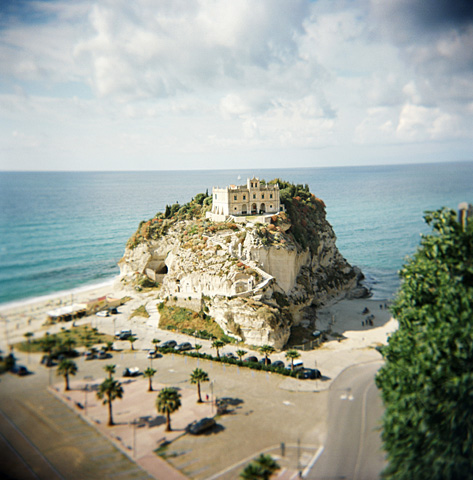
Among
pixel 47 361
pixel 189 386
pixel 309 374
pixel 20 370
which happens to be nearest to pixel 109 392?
pixel 47 361

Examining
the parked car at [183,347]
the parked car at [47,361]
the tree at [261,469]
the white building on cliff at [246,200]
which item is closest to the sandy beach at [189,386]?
the parked car at [47,361]

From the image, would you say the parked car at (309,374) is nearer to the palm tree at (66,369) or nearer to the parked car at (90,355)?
the parked car at (90,355)

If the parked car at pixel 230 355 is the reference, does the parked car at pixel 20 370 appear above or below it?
above

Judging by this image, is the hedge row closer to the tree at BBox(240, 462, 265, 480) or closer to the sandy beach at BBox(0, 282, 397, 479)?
the sandy beach at BBox(0, 282, 397, 479)

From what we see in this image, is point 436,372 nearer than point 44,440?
No

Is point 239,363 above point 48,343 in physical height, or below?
below

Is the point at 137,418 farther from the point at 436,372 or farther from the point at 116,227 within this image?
the point at 116,227

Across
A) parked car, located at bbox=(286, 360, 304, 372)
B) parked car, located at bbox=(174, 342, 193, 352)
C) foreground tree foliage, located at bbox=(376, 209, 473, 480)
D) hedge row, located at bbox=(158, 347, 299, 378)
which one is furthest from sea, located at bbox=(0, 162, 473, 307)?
parked car, located at bbox=(286, 360, 304, 372)
